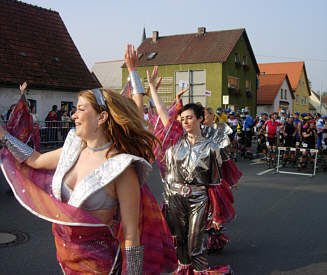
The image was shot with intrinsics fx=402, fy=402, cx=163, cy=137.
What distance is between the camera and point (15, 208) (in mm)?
7199

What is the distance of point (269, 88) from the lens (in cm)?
5175

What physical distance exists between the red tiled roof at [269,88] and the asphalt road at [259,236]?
4244 centimetres

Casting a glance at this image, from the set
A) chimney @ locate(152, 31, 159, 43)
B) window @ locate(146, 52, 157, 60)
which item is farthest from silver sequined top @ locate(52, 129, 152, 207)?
chimney @ locate(152, 31, 159, 43)

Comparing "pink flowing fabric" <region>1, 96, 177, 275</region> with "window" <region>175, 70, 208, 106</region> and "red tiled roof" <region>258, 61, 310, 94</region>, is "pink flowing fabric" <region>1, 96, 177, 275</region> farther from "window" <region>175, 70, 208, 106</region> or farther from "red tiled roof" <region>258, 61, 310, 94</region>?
"red tiled roof" <region>258, 61, 310, 94</region>

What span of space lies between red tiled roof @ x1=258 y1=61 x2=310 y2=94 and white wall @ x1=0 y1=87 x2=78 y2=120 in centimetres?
4646

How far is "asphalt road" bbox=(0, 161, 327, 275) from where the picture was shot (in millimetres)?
4703

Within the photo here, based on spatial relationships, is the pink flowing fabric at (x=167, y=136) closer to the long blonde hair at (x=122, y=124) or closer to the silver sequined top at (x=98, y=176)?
the long blonde hair at (x=122, y=124)

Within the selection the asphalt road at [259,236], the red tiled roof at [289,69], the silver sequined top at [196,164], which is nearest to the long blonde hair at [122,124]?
the silver sequined top at [196,164]

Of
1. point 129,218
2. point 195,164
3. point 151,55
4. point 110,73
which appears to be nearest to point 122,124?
A: point 129,218

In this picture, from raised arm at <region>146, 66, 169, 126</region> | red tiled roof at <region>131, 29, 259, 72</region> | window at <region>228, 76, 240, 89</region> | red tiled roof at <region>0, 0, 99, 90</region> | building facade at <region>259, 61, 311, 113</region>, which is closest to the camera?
raised arm at <region>146, 66, 169, 126</region>

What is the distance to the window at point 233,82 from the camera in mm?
39438

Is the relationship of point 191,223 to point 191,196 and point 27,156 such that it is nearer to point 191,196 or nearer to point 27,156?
point 191,196

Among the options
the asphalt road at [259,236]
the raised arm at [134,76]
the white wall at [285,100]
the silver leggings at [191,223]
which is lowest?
the asphalt road at [259,236]

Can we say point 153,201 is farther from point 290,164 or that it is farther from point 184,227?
point 290,164
